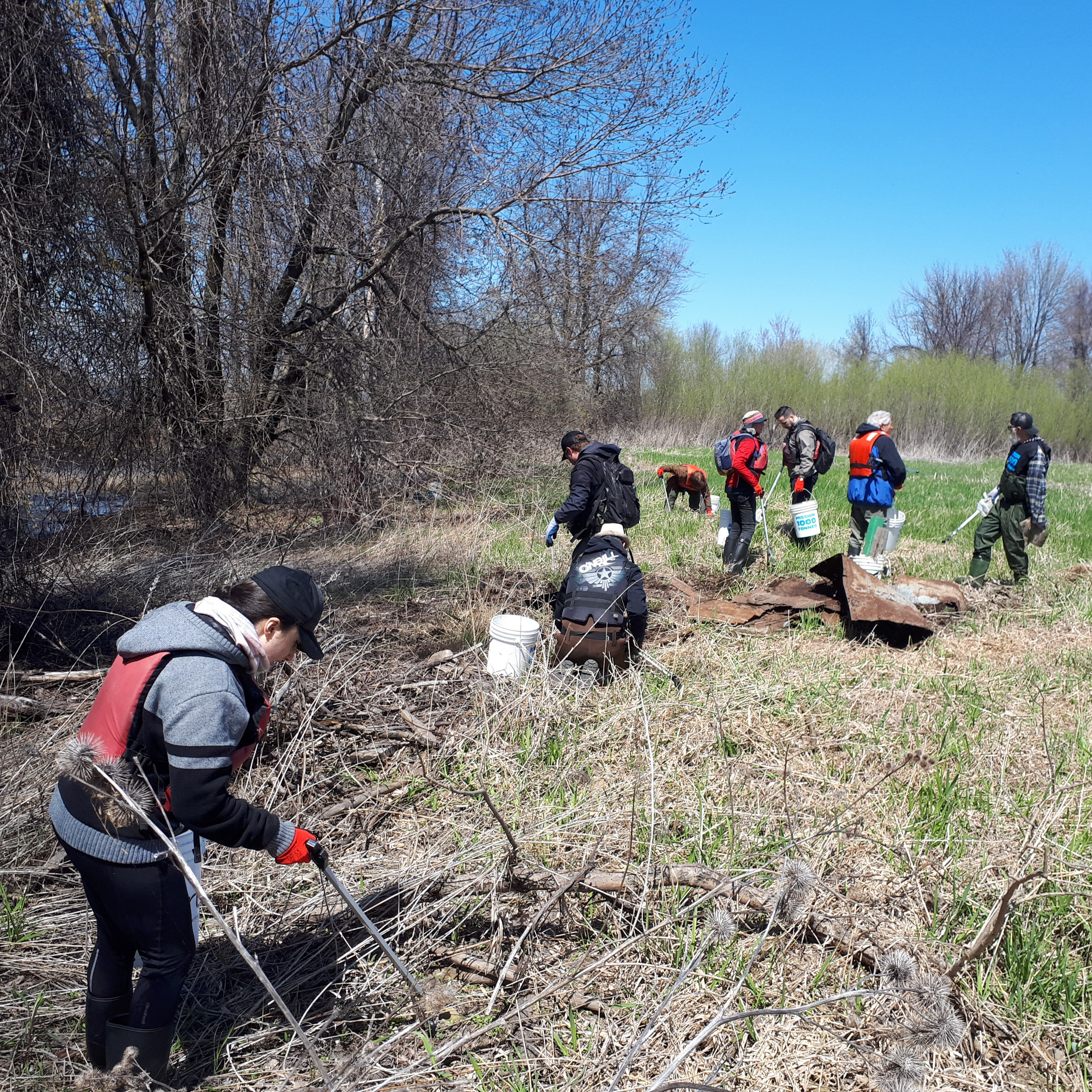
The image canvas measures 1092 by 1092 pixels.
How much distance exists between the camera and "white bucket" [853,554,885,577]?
7684mm

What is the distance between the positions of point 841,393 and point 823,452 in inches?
1082

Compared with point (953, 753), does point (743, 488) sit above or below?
above

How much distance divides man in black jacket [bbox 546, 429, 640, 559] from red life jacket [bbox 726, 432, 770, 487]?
222 centimetres

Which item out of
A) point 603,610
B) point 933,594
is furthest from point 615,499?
point 933,594

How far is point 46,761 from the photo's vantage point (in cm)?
322

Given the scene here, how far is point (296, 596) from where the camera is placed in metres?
2.18

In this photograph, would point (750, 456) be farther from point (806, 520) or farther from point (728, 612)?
point (728, 612)

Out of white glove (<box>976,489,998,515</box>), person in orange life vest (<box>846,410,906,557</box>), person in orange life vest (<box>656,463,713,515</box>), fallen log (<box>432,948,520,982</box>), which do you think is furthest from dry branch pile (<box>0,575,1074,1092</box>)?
person in orange life vest (<box>656,463,713,515</box>)

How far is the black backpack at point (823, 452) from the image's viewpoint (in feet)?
28.8

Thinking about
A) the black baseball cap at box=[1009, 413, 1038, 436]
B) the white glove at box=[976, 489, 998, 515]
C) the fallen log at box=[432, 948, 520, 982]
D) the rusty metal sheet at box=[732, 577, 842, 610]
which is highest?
the black baseball cap at box=[1009, 413, 1038, 436]

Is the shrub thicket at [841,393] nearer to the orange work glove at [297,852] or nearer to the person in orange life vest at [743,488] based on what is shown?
the person in orange life vest at [743,488]

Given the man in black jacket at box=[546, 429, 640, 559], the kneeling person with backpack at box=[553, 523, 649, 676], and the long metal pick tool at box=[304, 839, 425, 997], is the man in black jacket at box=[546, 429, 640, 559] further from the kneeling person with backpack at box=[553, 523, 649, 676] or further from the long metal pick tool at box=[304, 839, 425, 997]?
the long metal pick tool at box=[304, 839, 425, 997]

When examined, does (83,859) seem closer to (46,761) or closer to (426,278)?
(46,761)

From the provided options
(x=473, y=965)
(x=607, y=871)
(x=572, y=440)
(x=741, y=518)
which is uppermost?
(x=572, y=440)
